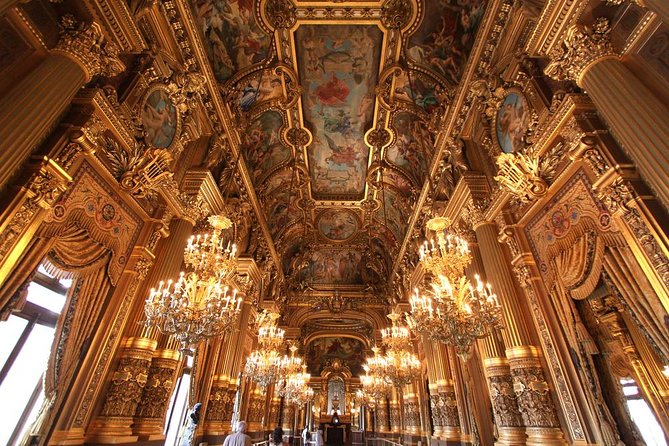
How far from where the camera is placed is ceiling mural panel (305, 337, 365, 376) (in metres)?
27.8

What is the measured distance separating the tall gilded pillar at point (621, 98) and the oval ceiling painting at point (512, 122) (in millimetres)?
1285

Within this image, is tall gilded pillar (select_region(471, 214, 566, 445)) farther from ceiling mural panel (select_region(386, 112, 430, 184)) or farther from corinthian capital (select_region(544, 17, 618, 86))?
ceiling mural panel (select_region(386, 112, 430, 184))

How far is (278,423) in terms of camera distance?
1870 centimetres

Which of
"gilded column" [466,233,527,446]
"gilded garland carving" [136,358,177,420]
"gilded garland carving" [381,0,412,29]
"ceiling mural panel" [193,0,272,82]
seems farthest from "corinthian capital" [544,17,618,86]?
"gilded garland carving" [136,358,177,420]

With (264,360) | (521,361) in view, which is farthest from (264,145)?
(521,361)

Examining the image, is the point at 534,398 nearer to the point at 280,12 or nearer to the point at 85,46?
the point at 85,46

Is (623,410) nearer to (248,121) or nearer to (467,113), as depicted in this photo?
(467,113)

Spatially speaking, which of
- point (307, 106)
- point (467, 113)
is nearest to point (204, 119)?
point (307, 106)

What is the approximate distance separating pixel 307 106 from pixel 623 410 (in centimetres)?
1032

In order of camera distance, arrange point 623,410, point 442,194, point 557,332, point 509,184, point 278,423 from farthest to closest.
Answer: point 278,423
point 442,194
point 509,184
point 557,332
point 623,410

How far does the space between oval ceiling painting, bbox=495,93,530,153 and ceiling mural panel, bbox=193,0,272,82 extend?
6.20 meters

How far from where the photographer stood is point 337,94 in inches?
401

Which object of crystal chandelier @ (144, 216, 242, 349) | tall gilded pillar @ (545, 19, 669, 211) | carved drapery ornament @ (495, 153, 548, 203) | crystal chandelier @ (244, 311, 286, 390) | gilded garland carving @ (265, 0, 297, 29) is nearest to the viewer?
tall gilded pillar @ (545, 19, 669, 211)

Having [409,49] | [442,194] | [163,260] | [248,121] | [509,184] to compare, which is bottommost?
[163,260]
